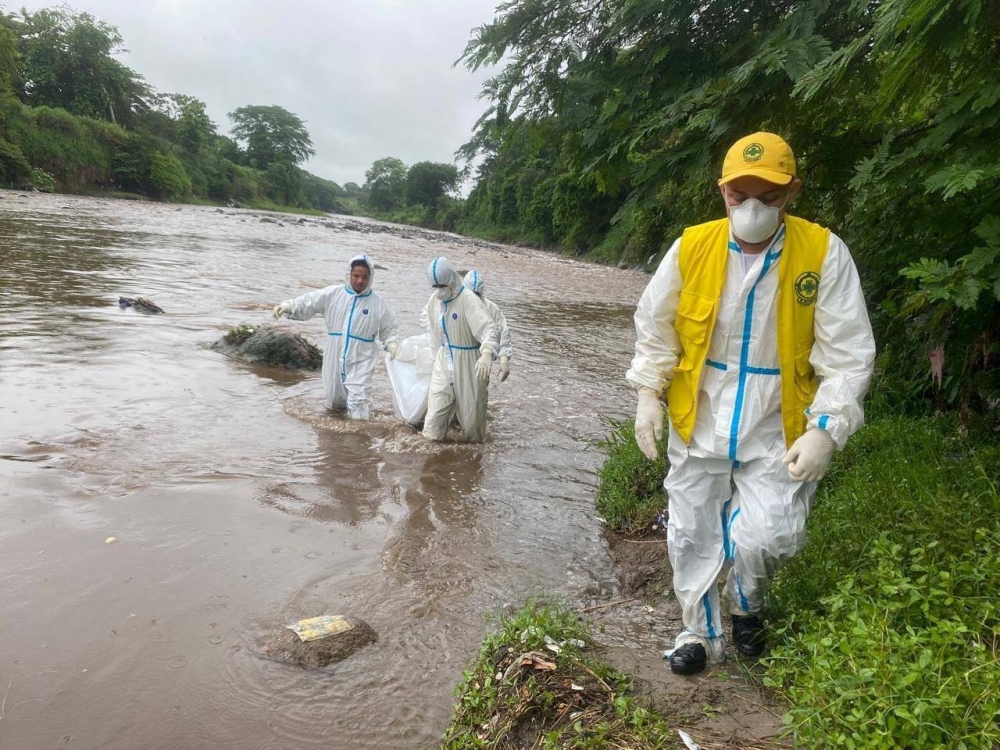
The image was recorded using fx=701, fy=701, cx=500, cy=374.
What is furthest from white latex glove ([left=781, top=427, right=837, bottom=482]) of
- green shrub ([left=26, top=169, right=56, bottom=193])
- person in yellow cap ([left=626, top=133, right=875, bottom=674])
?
green shrub ([left=26, top=169, right=56, bottom=193])

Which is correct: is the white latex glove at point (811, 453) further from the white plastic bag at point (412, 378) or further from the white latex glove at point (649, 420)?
the white plastic bag at point (412, 378)

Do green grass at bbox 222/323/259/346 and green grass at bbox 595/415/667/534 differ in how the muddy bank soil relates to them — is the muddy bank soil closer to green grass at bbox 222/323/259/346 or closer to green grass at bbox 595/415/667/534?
green grass at bbox 595/415/667/534

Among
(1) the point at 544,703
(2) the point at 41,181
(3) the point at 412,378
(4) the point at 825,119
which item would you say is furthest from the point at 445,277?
(2) the point at 41,181

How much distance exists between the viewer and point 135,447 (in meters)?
5.29

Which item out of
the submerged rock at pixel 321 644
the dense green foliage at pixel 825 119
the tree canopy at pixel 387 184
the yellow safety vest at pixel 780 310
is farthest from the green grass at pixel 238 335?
the tree canopy at pixel 387 184

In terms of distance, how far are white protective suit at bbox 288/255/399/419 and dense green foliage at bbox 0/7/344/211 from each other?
3741cm

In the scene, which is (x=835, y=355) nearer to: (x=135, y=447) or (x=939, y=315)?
(x=939, y=315)

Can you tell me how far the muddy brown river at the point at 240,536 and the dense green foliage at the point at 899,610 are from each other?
90 centimetres

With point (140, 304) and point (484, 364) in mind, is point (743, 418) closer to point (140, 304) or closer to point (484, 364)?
point (484, 364)

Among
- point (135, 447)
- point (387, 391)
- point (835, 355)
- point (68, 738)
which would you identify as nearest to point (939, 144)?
point (835, 355)

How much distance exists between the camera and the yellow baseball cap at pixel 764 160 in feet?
7.95

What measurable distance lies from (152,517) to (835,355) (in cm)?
372

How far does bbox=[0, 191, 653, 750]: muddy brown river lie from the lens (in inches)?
103

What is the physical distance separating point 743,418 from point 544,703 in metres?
1.19
